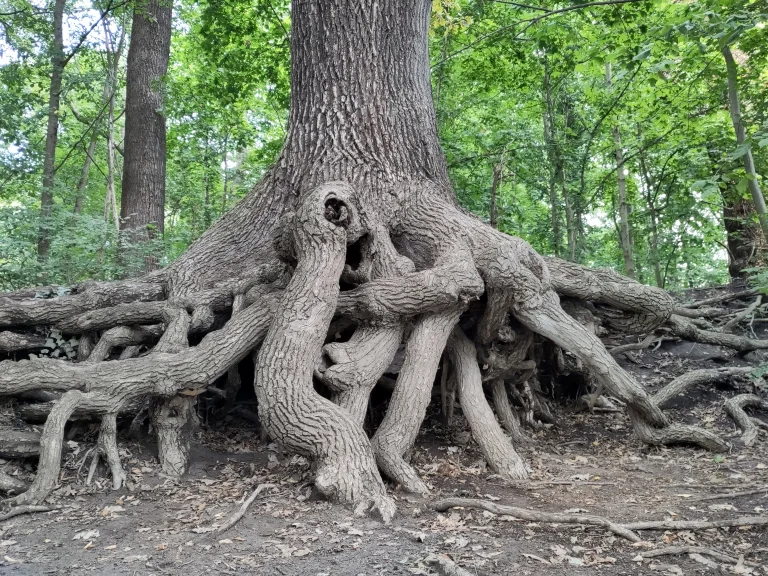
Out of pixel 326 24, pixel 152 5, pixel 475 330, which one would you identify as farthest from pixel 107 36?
pixel 475 330

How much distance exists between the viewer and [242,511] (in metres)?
3.93

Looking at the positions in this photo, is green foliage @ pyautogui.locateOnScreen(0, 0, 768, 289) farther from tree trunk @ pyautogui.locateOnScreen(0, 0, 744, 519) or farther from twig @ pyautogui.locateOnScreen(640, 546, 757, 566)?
twig @ pyautogui.locateOnScreen(640, 546, 757, 566)

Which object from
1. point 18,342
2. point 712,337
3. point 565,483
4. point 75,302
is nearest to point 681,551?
point 565,483

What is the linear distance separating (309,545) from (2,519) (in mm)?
2049

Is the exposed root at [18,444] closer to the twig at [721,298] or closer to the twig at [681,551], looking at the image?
the twig at [681,551]

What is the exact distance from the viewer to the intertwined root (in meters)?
4.52

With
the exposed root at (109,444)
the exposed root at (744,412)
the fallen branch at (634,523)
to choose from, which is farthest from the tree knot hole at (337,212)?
the exposed root at (744,412)

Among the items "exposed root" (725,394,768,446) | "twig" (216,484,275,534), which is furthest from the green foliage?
"twig" (216,484,275,534)

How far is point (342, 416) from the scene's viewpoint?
4469mm

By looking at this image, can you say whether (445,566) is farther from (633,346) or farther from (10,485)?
(633,346)

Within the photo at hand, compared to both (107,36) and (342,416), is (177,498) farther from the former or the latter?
(107,36)

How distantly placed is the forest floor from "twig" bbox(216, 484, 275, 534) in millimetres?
41

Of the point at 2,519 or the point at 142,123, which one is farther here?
the point at 142,123

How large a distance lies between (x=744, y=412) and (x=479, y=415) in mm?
2965
